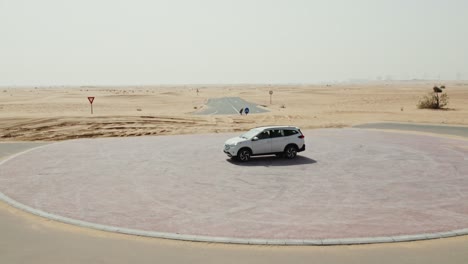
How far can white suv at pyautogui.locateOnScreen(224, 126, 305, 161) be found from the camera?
1753 cm

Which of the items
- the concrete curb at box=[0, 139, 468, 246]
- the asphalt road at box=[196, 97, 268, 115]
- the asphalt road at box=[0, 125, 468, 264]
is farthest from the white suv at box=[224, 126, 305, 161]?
the asphalt road at box=[196, 97, 268, 115]

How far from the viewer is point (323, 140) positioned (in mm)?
23844

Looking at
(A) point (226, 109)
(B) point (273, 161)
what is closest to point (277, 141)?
(B) point (273, 161)

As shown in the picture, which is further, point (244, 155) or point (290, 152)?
point (290, 152)

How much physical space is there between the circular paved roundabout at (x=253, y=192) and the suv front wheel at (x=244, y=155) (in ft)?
1.28

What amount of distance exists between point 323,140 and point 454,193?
39.0ft

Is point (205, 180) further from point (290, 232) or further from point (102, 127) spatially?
point (102, 127)

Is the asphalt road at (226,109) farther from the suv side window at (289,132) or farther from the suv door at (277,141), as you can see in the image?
the suv door at (277,141)

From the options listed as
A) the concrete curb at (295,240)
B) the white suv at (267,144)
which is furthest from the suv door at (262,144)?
the concrete curb at (295,240)

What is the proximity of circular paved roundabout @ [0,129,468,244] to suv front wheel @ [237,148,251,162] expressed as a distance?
389mm

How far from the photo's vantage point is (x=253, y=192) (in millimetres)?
12508

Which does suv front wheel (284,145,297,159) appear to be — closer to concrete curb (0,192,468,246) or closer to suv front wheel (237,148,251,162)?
suv front wheel (237,148,251,162)

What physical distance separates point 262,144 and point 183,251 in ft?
34.5

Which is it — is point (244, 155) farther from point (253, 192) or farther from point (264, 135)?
point (253, 192)
